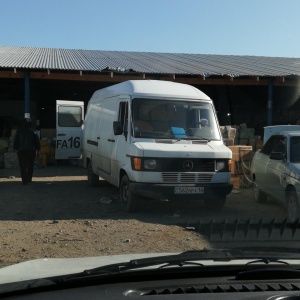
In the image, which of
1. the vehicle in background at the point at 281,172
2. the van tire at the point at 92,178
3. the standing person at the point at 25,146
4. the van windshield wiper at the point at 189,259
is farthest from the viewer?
the standing person at the point at 25,146

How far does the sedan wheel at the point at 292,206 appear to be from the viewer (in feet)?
27.6

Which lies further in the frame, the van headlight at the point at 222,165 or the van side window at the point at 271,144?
the van side window at the point at 271,144

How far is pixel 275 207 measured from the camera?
10281 mm

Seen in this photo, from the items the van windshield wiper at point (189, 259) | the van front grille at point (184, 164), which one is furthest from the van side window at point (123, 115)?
the van windshield wiper at point (189, 259)

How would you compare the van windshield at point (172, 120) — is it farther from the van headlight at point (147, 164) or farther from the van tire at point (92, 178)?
the van tire at point (92, 178)

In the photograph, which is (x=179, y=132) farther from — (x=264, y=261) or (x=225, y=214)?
(x=264, y=261)

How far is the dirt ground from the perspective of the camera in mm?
6938

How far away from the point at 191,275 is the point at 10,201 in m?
8.55

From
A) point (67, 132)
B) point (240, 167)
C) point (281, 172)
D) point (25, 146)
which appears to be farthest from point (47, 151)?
point (281, 172)

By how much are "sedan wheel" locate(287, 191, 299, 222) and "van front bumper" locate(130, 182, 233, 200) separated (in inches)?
50.5

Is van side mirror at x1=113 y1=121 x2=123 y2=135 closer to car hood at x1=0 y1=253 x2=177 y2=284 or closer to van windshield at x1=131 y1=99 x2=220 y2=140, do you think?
van windshield at x1=131 y1=99 x2=220 y2=140

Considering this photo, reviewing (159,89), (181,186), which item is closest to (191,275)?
(181,186)

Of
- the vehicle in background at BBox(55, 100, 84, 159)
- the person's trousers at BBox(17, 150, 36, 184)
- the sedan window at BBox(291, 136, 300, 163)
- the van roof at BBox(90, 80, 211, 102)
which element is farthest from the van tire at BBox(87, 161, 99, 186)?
the sedan window at BBox(291, 136, 300, 163)

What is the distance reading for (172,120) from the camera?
9.90 meters
